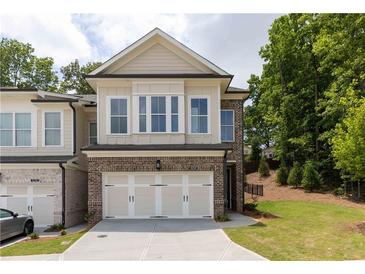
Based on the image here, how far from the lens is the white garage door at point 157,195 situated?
51.7 feet

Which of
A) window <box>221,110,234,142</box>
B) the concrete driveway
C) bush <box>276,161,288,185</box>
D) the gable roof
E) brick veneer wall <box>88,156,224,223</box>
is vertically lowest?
the concrete driveway

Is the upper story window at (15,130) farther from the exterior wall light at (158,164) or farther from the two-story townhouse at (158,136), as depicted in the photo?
the exterior wall light at (158,164)

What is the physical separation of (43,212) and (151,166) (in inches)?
220

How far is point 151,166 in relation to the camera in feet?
51.5

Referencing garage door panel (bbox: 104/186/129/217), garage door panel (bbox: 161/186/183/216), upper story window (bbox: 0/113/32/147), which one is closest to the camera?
garage door panel (bbox: 104/186/129/217)

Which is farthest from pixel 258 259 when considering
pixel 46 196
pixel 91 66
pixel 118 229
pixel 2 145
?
pixel 91 66

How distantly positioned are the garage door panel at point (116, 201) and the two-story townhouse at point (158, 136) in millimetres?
45

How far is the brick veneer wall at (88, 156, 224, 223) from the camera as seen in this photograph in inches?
612

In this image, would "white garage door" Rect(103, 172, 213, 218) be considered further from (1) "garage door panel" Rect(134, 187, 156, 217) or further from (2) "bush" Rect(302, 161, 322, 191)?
(2) "bush" Rect(302, 161, 322, 191)

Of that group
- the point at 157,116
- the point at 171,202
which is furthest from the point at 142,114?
the point at 171,202

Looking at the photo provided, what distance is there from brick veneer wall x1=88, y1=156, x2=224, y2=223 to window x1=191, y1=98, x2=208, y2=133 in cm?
191

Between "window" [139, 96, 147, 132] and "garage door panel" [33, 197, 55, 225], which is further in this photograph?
"window" [139, 96, 147, 132]

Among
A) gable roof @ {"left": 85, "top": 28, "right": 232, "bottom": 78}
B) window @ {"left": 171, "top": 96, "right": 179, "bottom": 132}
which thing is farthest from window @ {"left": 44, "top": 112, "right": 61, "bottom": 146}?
window @ {"left": 171, "top": 96, "right": 179, "bottom": 132}

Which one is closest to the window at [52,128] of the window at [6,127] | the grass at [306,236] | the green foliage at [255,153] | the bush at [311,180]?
the window at [6,127]
